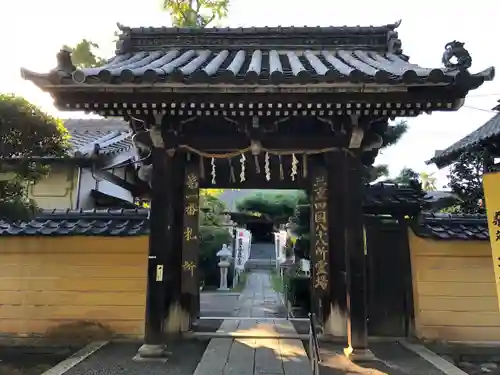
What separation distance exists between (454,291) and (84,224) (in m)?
7.13

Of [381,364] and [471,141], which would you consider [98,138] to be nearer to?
[471,141]

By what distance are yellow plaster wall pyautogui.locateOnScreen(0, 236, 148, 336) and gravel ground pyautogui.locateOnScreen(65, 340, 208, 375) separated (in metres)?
0.83

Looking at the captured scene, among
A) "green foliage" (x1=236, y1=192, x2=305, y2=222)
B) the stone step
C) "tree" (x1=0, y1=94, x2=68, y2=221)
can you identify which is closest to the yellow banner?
"tree" (x1=0, y1=94, x2=68, y2=221)

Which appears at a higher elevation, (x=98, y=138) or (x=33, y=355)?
(x=98, y=138)

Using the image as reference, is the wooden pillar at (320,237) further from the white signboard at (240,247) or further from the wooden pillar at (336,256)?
the white signboard at (240,247)

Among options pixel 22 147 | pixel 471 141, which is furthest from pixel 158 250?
pixel 471 141

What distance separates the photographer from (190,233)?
22.0ft

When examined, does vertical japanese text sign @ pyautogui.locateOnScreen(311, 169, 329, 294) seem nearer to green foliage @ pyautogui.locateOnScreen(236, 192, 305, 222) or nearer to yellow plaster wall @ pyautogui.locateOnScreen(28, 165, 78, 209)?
yellow plaster wall @ pyautogui.locateOnScreen(28, 165, 78, 209)

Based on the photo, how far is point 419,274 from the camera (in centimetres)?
734

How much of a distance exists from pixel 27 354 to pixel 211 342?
336cm

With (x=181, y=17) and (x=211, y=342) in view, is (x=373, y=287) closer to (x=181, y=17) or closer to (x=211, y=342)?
(x=211, y=342)

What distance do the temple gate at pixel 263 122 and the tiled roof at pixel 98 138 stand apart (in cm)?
626

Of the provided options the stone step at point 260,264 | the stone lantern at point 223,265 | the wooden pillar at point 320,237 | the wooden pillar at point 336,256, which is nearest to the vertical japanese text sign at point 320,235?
the wooden pillar at point 320,237

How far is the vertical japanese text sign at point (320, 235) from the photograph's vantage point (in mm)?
6828
